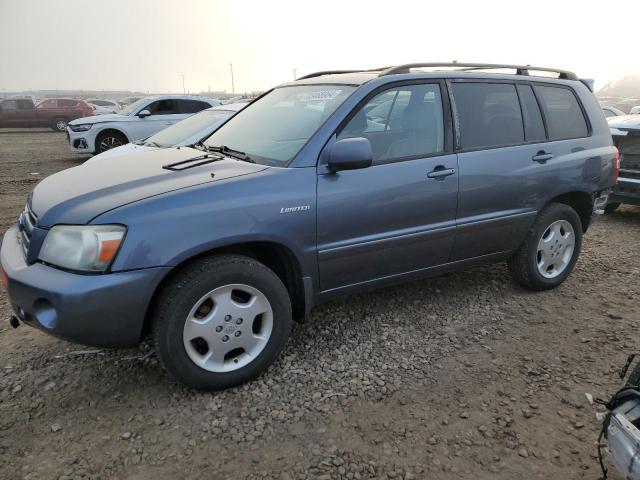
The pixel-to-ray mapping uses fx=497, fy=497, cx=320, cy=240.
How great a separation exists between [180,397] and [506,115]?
9.88 ft

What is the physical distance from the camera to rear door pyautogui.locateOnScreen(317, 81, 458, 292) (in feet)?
9.70

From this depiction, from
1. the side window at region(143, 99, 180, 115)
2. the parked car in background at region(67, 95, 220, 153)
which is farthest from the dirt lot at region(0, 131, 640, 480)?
the side window at region(143, 99, 180, 115)

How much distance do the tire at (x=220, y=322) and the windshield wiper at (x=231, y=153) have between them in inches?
28.4

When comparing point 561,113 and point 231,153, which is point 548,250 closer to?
point 561,113

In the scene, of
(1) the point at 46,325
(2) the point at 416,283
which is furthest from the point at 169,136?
(1) the point at 46,325

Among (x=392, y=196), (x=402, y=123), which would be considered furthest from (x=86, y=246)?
(x=402, y=123)

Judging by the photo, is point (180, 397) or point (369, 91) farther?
point (369, 91)

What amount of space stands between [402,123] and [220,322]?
1.77 meters

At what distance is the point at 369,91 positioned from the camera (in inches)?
124

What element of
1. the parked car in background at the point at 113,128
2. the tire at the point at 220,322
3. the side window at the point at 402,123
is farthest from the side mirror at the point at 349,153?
the parked car in background at the point at 113,128

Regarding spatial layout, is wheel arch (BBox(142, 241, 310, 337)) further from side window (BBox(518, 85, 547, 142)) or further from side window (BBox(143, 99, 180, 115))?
side window (BBox(143, 99, 180, 115))

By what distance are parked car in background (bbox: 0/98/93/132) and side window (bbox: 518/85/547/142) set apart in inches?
910

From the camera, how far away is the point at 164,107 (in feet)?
38.5

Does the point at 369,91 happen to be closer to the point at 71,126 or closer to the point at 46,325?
the point at 46,325
